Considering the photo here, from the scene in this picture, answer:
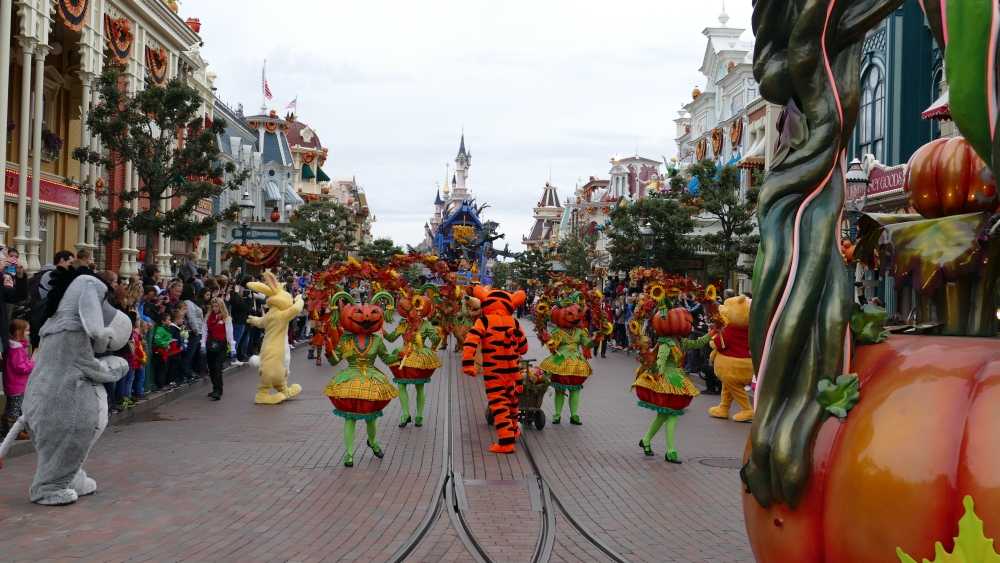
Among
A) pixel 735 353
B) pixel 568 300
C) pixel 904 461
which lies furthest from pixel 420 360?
pixel 904 461

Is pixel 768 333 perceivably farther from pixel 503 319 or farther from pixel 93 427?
pixel 503 319

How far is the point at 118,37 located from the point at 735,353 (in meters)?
19.5

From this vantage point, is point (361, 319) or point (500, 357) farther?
point (500, 357)

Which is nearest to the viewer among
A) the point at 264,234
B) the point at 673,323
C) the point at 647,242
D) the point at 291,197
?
the point at 673,323

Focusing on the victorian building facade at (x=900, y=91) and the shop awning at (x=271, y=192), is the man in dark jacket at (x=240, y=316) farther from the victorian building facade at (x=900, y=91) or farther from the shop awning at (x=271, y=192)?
the shop awning at (x=271, y=192)

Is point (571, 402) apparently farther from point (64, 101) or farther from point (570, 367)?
point (64, 101)

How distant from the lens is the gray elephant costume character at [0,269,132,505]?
22.7 ft

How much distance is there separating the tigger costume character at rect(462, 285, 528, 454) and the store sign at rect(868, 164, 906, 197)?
1132cm

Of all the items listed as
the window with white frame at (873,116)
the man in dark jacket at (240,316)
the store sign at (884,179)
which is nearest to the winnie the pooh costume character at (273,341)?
the man in dark jacket at (240,316)

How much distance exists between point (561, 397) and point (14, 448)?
262 inches

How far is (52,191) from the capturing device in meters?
23.3

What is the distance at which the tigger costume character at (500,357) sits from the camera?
9789 mm

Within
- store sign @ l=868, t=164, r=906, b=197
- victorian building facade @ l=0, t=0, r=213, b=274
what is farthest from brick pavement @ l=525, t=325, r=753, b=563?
victorian building facade @ l=0, t=0, r=213, b=274

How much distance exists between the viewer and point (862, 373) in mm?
2785
